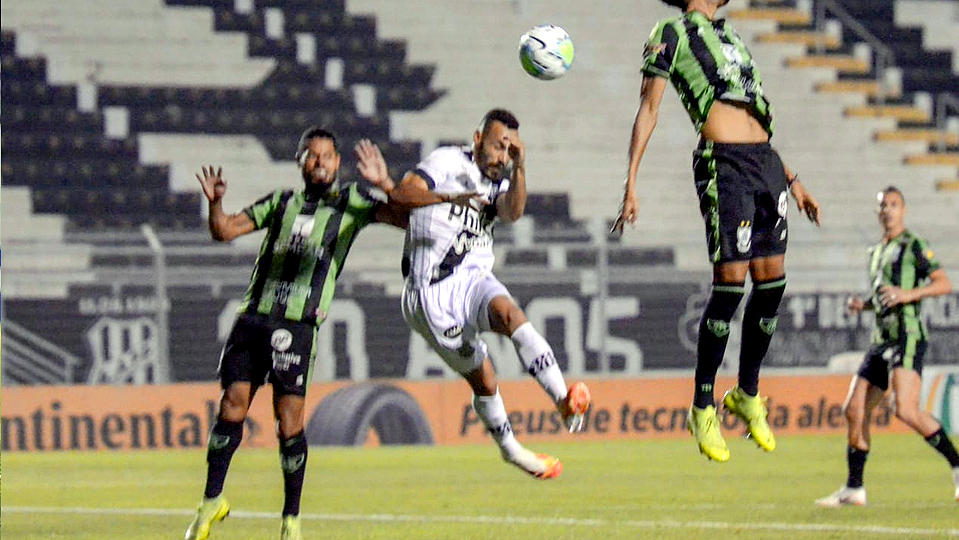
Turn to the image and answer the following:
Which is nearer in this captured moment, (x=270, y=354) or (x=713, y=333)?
(x=713, y=333)

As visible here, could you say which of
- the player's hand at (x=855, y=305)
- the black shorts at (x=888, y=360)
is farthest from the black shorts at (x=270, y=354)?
the black shorts at (x=888, y=360)

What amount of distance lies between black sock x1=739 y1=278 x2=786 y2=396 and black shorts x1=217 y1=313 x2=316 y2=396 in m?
2.29

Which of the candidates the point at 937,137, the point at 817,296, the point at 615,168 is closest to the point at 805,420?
the point at 817,296

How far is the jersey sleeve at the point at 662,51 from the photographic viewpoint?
7348 millimetres

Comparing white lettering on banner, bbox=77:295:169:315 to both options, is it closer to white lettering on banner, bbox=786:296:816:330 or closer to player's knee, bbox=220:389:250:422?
white lettering on banner, bbox=786:296:816:330

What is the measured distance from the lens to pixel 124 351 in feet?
59.5

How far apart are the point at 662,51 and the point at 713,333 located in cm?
139

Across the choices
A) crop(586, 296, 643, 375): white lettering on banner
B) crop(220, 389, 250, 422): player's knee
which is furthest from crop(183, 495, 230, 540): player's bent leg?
crop(586, 296, 643, 375): white lettering on banner

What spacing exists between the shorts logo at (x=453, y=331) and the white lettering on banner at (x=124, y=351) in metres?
9.64

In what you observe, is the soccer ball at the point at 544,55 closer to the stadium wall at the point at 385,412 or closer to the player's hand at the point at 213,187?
the player's hand at the point at 213,187

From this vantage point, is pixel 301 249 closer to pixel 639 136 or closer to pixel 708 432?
pixel 639 136

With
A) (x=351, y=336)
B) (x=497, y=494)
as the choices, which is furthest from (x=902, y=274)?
(x=351, y=336)

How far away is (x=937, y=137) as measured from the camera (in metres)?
25.9

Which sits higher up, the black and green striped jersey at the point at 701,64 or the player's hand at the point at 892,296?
the black and green striped jersey at the point at 701,64
